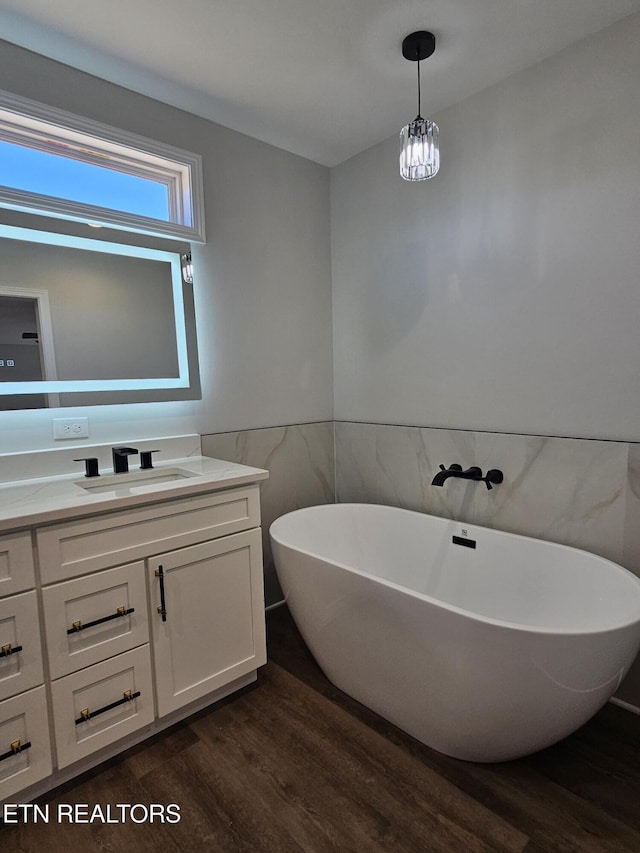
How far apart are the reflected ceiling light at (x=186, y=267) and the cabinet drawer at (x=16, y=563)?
1.35 metres

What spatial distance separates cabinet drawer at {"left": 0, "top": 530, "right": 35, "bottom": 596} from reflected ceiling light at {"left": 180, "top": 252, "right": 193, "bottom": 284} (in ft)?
4.42

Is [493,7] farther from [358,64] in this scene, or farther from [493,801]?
[493,801]

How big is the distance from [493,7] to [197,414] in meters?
1.98

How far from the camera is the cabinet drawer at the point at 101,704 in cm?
147

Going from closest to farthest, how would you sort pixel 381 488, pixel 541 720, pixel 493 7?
1. pixel 541 720
2. pixel 493 7
3. pixel 381 488

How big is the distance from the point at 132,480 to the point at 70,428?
330 millimetres

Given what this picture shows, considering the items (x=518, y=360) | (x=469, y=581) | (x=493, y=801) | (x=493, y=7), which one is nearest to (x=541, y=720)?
(x=493, y=801)

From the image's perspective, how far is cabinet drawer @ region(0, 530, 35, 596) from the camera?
1.34m

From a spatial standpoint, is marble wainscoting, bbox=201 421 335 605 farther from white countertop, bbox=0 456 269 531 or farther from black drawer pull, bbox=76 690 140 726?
black drawer pull, bbox=76 690 140 726

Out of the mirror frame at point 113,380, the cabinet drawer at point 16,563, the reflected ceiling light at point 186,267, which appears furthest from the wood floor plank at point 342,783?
the reflected ceiling light at point 186,267

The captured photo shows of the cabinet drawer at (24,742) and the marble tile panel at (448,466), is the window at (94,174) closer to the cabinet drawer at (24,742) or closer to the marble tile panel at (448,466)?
the marble tile panel at (448,466)

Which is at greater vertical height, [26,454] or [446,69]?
[446,69]

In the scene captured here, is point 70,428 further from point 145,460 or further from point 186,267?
point 186,267

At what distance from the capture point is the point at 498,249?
2113 millimetres
